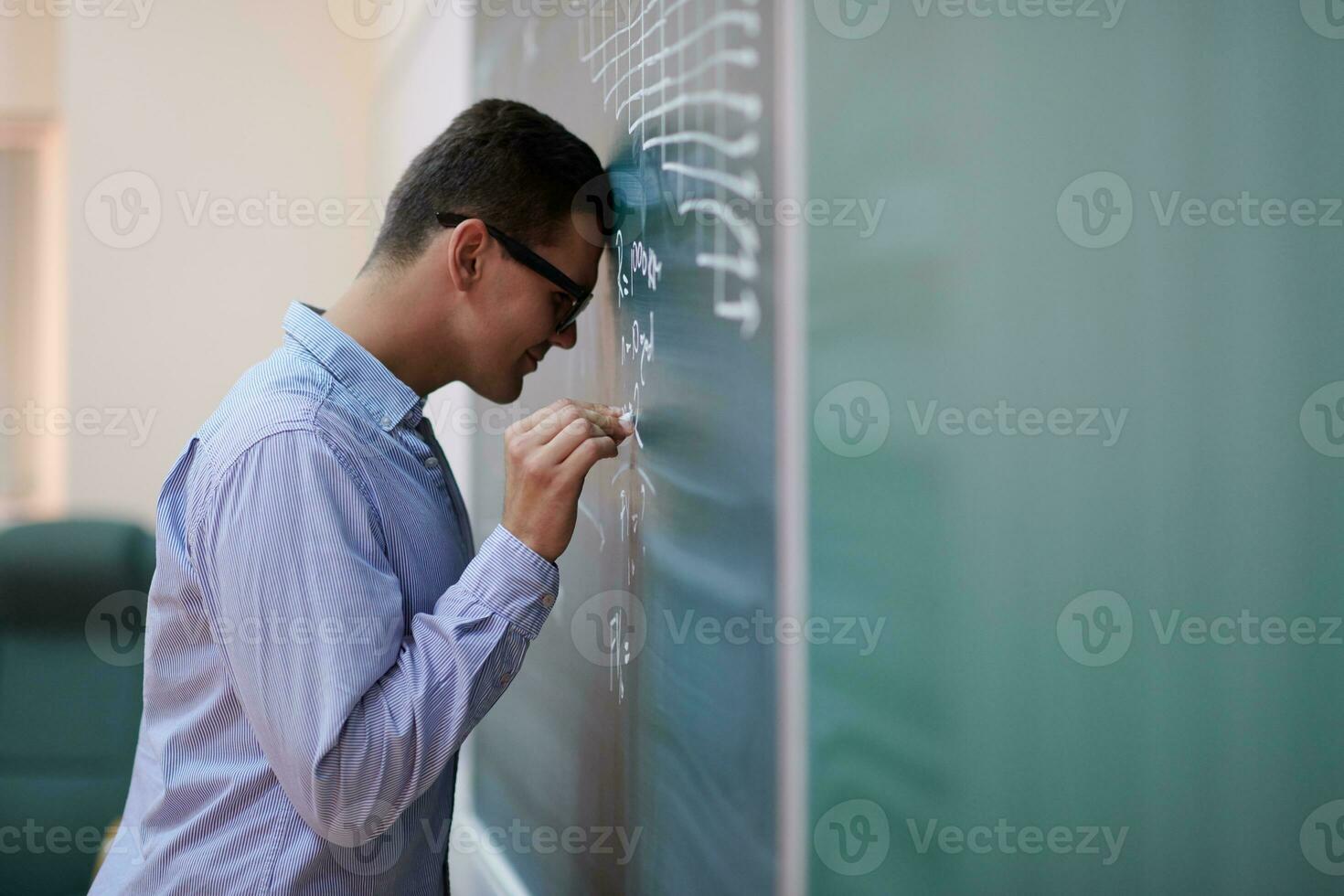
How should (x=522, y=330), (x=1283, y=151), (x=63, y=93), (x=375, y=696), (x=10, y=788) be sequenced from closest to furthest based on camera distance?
(x=1283, y=151), (x=375, y=696), (x=522, y=330), (x=10, y=788), (x=63, y=93)

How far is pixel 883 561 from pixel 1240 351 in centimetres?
24

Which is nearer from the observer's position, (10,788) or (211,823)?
(211,823)

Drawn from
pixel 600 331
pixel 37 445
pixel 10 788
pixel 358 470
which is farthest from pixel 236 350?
pixel 358 470

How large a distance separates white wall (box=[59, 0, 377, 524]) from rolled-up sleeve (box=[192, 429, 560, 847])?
2.69m

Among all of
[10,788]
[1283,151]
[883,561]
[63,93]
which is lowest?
[10,788]

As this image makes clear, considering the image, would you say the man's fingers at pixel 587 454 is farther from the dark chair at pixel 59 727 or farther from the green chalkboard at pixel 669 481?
the dark chair at pixel 59 727

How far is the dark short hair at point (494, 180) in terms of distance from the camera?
3.73 feet

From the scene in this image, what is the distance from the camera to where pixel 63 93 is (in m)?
3.35

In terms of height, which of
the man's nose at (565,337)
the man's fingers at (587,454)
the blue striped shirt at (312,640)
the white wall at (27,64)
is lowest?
the blue striped shirt at (312,640)

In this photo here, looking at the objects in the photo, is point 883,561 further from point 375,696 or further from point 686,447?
point 375,696

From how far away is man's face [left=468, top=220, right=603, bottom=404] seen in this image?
1164mm

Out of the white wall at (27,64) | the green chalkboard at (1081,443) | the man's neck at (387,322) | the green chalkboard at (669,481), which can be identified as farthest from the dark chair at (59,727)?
the white wall at (27,64)

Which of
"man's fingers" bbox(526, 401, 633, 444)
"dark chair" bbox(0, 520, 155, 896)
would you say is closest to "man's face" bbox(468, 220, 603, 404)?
"man's fingers" bbox(526, 401, 633, 444)

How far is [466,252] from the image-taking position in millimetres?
1137
